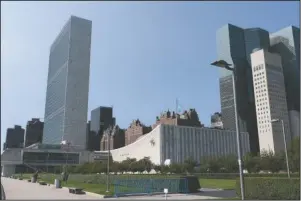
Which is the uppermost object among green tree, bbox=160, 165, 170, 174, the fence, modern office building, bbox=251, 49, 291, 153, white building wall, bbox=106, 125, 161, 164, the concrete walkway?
modern office building, bbox=251, 49, 291, 153

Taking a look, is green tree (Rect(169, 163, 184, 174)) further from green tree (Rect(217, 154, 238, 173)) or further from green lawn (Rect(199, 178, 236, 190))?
green lawn (Rect(199, 178, 236, 190))

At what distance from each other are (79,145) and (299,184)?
185951mm

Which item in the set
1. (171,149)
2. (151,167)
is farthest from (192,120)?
(151,167)

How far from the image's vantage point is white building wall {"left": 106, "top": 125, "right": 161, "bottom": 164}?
532 feet

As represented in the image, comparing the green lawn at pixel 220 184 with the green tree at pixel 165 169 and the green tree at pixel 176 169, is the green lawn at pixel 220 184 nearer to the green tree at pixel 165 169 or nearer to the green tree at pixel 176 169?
the green tree at pixel 176 169

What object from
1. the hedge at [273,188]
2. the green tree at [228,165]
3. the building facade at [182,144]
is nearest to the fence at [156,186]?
the hedge at [273,188]

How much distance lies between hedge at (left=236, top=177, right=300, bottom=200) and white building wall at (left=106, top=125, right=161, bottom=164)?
135 m

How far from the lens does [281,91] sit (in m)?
198

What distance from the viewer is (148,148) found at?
16950 cm

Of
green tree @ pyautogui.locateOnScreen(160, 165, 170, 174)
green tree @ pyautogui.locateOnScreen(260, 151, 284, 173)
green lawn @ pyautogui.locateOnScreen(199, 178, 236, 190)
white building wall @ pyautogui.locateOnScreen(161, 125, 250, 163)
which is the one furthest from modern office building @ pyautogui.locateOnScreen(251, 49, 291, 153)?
green lawn @ pyautogui.locateOnScreen(199, 178, 236, 190)

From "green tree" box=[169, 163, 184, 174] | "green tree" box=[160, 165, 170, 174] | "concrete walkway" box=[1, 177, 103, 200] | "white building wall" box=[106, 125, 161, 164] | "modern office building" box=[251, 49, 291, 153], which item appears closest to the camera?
"concrete walkway" box=[1, 177, 103, 200]

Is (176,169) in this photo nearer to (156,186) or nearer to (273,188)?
(156,186)

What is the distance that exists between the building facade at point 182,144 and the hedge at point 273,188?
13145 cm

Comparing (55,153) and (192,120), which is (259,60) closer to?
(192,120)
